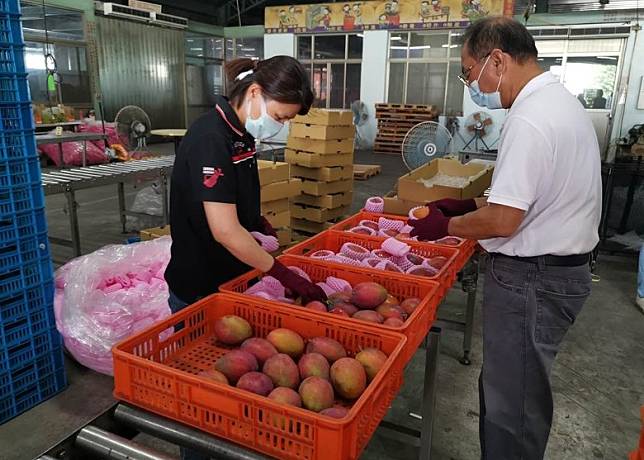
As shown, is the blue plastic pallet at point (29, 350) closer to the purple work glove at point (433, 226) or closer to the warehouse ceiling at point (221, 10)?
the purple work glove at point (433, 226)

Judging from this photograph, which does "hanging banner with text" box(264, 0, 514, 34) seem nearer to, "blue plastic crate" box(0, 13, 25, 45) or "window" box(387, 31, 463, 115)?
"window" box(387, 31, 463, 115)

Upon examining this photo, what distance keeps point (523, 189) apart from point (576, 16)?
33.0 ft

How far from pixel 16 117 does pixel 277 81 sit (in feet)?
4.05

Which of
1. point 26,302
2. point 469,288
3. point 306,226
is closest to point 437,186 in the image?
point 469,288

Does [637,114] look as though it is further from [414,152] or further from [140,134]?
[140,134]

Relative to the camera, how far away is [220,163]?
1.32 m

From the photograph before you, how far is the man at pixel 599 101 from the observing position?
9.45 m

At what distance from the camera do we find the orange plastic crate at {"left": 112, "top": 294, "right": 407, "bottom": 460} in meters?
0.82

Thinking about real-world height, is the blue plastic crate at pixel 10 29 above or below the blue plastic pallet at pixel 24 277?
above

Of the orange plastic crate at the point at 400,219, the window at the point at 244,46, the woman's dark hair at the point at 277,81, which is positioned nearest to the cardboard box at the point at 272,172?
the orange plastic crate at the point at 400,219

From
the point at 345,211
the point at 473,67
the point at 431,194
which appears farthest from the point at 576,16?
the point at 473,67

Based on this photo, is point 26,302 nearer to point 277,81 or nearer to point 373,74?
point 277,81

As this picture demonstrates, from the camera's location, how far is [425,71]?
1113 cm

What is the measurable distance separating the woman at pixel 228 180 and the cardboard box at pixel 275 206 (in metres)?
2.25
